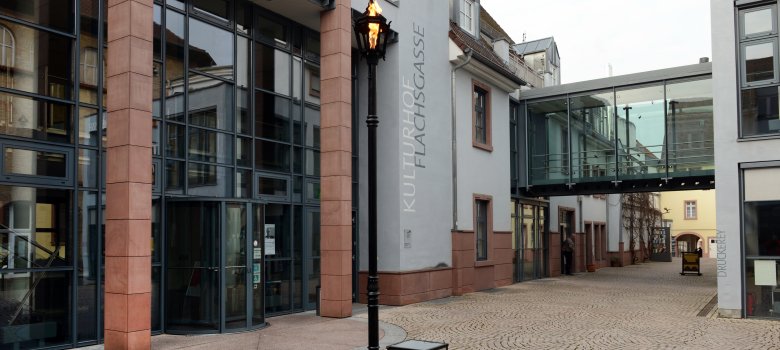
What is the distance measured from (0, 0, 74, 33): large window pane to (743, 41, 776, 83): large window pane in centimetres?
1275

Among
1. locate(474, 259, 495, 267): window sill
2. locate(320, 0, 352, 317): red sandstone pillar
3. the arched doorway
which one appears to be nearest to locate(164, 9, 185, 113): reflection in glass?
locate(320, 0, 352, 317): red sandstone pillar

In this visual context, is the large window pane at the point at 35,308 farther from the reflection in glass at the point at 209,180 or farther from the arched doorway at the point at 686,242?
the arched doorway at the point at 686,242

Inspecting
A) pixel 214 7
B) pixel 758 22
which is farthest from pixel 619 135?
pixel 214 7

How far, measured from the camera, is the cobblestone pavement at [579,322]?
10.8 metres

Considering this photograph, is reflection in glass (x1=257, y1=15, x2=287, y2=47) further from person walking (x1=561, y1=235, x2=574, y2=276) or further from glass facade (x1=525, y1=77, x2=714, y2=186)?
person walking (x1=561, y1=235, x2=574, y2=276)

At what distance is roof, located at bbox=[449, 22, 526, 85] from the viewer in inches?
722

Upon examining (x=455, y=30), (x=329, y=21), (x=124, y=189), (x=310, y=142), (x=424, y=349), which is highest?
(x=455, y=30)

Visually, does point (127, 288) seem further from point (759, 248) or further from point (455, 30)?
point (455, 30)

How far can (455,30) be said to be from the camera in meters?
19.8

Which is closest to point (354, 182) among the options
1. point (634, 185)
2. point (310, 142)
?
point (310, 142)

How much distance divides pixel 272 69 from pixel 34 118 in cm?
522

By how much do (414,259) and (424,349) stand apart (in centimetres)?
882

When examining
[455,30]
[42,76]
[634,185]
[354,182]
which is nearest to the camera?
[42,76]

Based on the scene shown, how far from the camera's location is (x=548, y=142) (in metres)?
23.4
